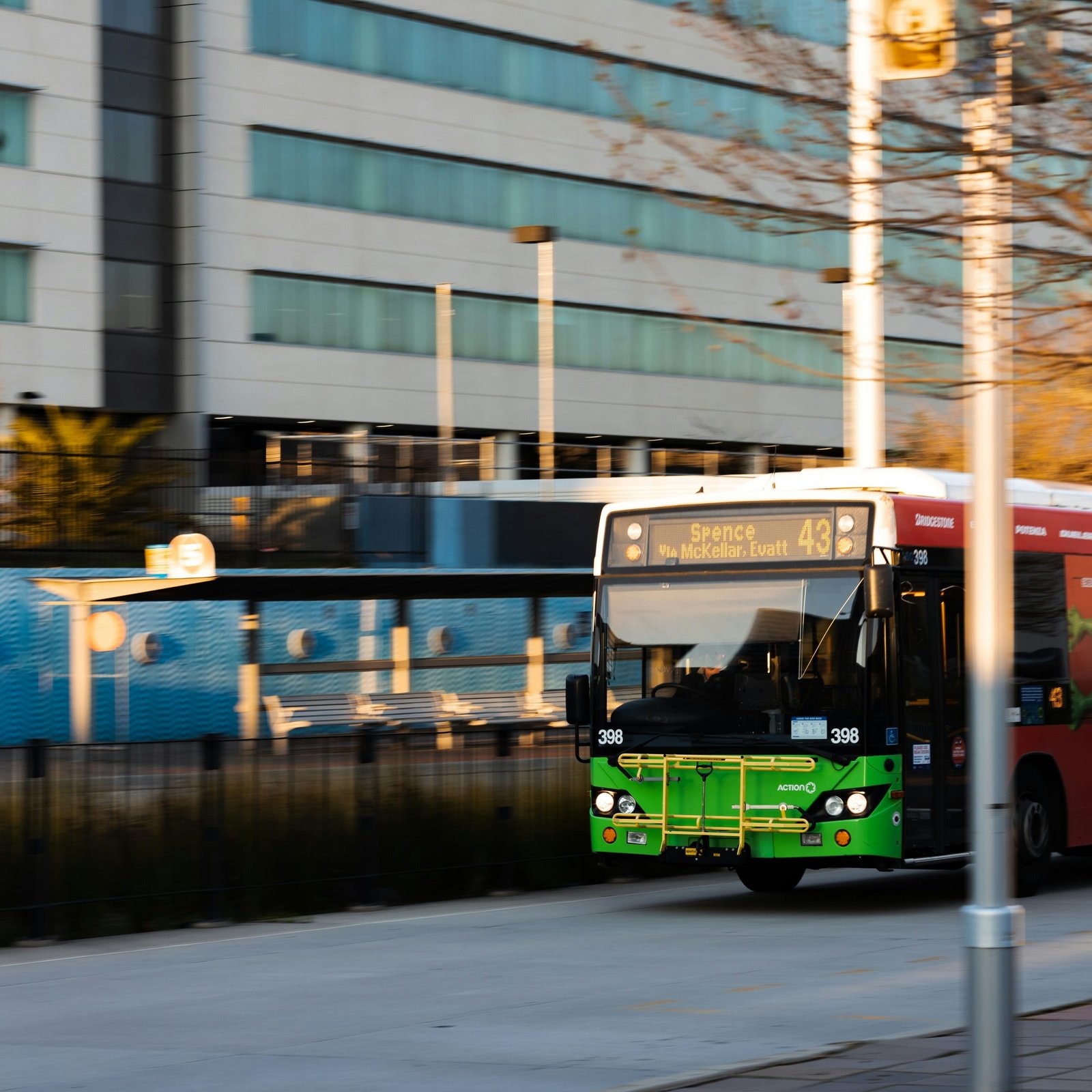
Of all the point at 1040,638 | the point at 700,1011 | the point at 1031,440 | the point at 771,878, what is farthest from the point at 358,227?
the point at 700,1011

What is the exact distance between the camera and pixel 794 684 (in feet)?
46.2

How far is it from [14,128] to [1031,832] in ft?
119

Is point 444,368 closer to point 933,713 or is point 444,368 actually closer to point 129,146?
point 129,146

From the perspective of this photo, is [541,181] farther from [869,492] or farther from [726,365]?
[869,492]

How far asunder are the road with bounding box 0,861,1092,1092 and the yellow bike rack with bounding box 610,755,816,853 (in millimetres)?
627

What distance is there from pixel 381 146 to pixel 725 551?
132 ft

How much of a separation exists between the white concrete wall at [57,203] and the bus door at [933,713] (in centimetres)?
3395

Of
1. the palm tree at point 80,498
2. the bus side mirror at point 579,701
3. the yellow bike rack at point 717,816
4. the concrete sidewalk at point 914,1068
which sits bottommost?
the concrete sidewalk at point 914,1068

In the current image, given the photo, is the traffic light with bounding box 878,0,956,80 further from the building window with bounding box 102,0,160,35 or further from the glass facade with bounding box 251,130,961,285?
the building window with bounding box 102,0,160,35

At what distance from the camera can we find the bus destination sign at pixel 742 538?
14328 millimetres

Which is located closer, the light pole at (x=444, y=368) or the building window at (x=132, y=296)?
the building window at (x=132, y=296)

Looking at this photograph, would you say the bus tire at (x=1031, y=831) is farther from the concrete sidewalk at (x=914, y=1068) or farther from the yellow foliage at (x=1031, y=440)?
the yellow foliage at (x=1031, y=440)

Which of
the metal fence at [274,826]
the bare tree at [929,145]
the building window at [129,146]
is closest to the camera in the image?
the bare tree at [929,145]

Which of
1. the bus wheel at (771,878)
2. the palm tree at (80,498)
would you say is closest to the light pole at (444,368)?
the palm tree at (80,498)
